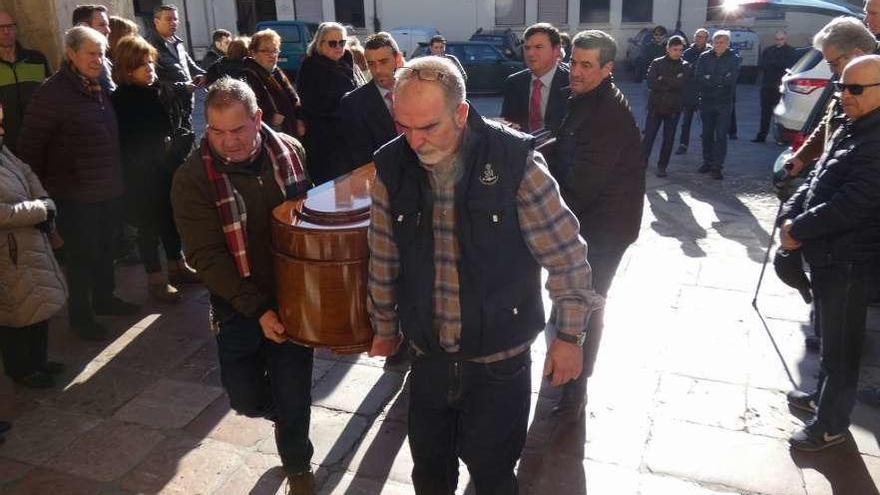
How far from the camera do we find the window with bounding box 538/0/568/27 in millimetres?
27953

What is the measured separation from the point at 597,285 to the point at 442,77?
187 cm

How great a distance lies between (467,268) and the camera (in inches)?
90.7

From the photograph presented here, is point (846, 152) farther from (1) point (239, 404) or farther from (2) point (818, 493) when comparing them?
(1) point (239, 404)

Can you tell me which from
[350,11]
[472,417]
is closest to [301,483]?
[472,417]

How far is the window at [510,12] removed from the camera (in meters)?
28.0

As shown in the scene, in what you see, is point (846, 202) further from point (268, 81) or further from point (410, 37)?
point (410, 37)

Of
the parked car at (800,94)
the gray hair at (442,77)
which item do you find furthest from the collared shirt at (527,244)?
the parked car at (800,94)

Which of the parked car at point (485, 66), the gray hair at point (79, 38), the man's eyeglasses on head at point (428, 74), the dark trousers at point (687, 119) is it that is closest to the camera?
the man's eyeglasses on head at point (428, 74)

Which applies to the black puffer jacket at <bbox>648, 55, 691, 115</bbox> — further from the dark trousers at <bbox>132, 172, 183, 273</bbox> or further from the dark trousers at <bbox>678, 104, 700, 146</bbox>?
the dark trousers at <bbox>132, 172, 183, 273</bbox>

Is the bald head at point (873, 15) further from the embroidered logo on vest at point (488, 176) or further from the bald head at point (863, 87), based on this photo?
the embroidered logo on vest at point (488, 176)

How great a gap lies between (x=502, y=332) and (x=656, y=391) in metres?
2.05

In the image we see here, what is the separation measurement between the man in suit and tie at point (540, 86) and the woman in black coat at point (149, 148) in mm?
2581

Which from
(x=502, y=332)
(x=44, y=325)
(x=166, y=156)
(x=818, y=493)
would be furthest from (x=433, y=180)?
(x=166, y=156)

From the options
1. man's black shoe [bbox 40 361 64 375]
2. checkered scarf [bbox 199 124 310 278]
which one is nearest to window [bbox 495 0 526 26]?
man's black shoe [bbox 40 361 64 375]
